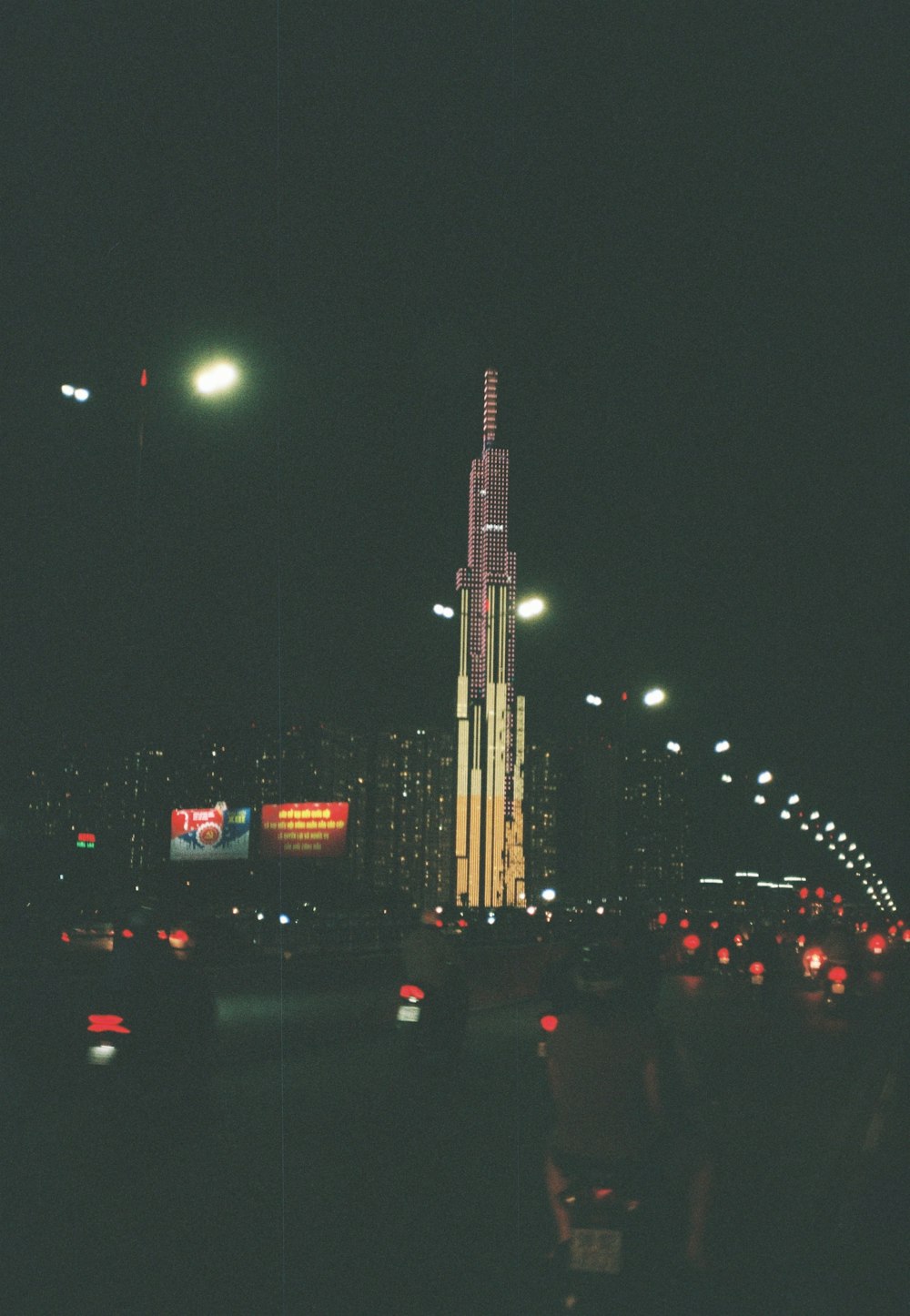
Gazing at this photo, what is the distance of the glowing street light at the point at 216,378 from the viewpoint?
46.8ft

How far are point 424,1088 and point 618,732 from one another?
1354cm

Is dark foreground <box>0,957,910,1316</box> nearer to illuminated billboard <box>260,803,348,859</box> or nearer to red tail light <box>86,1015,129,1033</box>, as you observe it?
red tail light <box>86,1015,129,1033</box>

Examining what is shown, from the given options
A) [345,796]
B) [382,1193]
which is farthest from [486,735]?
[382,1193]

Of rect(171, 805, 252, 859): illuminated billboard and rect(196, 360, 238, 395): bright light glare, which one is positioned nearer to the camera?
rect(196, 360, 238, 395): bright light glare

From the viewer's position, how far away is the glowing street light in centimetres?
1426

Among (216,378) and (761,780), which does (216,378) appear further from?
(761,780)

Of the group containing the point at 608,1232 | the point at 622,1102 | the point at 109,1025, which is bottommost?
the point at 109,1025

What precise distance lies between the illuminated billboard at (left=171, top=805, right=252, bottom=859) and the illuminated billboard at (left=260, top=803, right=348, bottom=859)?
2.44 metres

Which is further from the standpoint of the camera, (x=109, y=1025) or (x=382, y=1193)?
(x=109, y=1025)

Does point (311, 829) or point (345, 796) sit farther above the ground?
point (345, 796)

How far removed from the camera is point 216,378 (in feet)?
47.3

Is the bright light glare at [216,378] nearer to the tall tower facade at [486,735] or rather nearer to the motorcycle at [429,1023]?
the motorcycle at [429,1023]

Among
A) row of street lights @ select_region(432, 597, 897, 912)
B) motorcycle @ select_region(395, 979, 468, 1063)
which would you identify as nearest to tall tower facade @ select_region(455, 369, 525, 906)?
row of street lights @ select_region(432, 597, 897, 912)

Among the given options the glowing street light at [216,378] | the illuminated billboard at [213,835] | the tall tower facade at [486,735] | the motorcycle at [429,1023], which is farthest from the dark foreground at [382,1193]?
the tall tower facade at [486,735]
